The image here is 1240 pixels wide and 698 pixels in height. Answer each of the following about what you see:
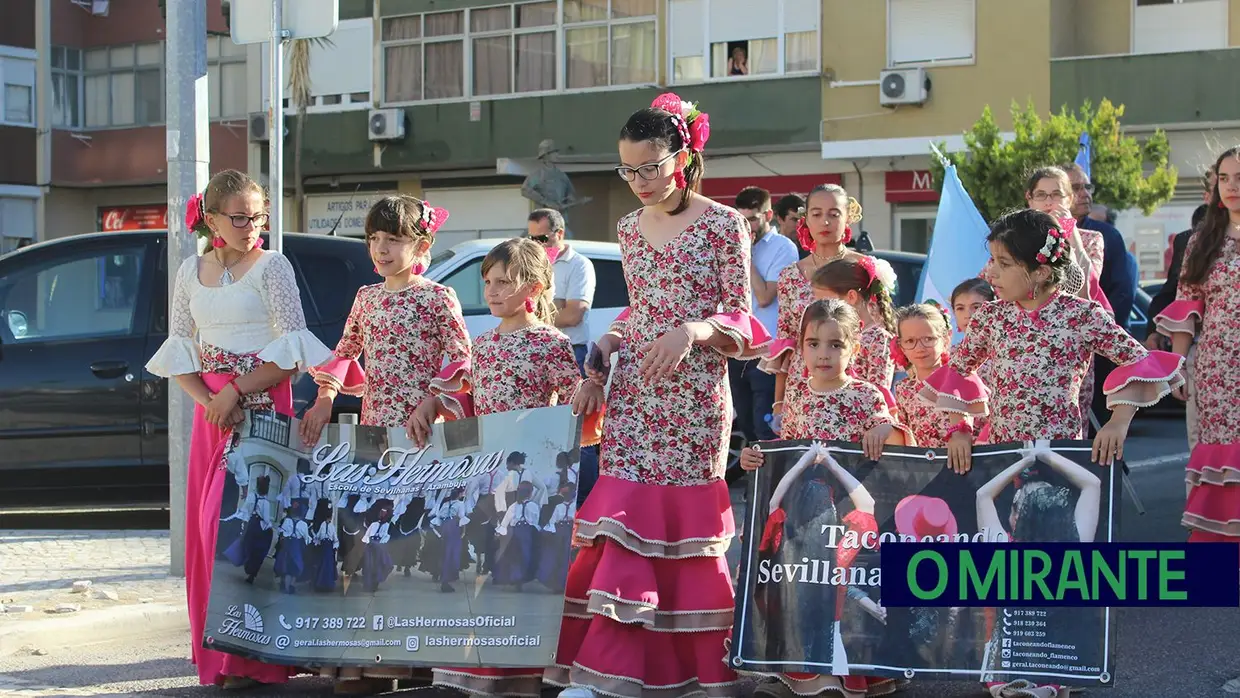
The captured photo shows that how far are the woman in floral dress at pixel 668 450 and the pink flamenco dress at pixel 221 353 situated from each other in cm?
120

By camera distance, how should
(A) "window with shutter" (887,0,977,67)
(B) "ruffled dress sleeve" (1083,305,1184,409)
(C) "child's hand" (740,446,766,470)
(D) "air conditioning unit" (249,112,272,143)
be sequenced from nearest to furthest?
(B) "ruffled dress sleeve" (1083,305,1184,409) → (C) "child's hand" (740,446,766,470) → (A) "window with shutter" (887,0,977,67) → (D) "air conditioning unit" (249,112,272,143)

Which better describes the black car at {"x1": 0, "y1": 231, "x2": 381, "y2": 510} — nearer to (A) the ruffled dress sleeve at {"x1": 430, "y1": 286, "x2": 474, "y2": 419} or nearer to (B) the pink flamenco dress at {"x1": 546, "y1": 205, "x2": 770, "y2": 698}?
(A) the ruffled dress sleeve at {"x1": 430, "y1": 286, "x2": 474, "y2": 419}

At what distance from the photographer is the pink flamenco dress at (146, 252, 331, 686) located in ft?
19.3

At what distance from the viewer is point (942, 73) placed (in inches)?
1054

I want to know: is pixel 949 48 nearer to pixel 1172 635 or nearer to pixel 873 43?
pixel 873 43

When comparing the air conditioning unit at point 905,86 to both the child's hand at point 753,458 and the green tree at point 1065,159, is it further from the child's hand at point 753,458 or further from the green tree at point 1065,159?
the child's hand at point 753,458

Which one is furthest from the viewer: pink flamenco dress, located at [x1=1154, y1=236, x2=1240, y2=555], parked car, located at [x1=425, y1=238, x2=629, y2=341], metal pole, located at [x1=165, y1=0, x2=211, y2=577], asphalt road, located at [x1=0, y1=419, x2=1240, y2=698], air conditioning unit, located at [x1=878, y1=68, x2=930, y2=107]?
air conditioning unit, located at [x1=878, y1=68, x2=930, y2=107]

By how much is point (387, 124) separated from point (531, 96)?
3.17 metres

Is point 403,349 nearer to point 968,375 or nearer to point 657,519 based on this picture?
point 657,519

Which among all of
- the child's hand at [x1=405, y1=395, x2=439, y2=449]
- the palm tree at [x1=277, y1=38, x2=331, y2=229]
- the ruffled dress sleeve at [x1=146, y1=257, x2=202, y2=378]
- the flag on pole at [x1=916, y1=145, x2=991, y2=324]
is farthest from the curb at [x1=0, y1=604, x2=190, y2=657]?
the palm tree at [x1=277, y1=38, x2=331, y2=229]

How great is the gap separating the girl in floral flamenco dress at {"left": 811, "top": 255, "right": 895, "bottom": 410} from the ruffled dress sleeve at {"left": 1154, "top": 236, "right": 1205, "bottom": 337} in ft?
4.10

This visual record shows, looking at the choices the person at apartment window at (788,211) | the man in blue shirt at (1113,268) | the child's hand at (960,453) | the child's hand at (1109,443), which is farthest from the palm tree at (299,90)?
the child's hand at (1109,443)

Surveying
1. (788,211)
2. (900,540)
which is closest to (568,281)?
(788,211)

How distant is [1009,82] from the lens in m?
26.1
